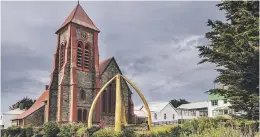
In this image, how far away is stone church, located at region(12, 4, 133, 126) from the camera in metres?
39.4

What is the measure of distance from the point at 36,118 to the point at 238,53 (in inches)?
1343

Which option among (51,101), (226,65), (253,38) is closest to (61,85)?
(51,101)

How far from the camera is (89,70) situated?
139 ft

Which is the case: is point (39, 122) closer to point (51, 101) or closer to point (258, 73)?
point (51, 101)

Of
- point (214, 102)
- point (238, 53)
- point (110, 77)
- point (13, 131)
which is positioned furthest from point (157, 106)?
point (238, 53)

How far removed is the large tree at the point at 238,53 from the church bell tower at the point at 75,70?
23999 mm

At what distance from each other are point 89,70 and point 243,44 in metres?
28.9

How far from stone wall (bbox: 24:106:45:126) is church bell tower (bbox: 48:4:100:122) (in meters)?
3.51

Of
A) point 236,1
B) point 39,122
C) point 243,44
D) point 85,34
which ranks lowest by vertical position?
point 39,122

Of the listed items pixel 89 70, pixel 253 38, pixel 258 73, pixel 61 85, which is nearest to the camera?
pixel 253 38

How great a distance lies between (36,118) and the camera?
1706 inches

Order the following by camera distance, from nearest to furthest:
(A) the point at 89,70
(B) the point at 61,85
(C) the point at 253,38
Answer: (C) the point at 253,38, (B) the point at 61,85, (A) the point at 89,70

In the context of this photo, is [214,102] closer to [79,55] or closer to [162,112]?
[162,112]

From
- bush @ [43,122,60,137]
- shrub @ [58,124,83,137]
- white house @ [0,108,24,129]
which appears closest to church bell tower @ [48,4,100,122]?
bush @ [43,122,60,137]
